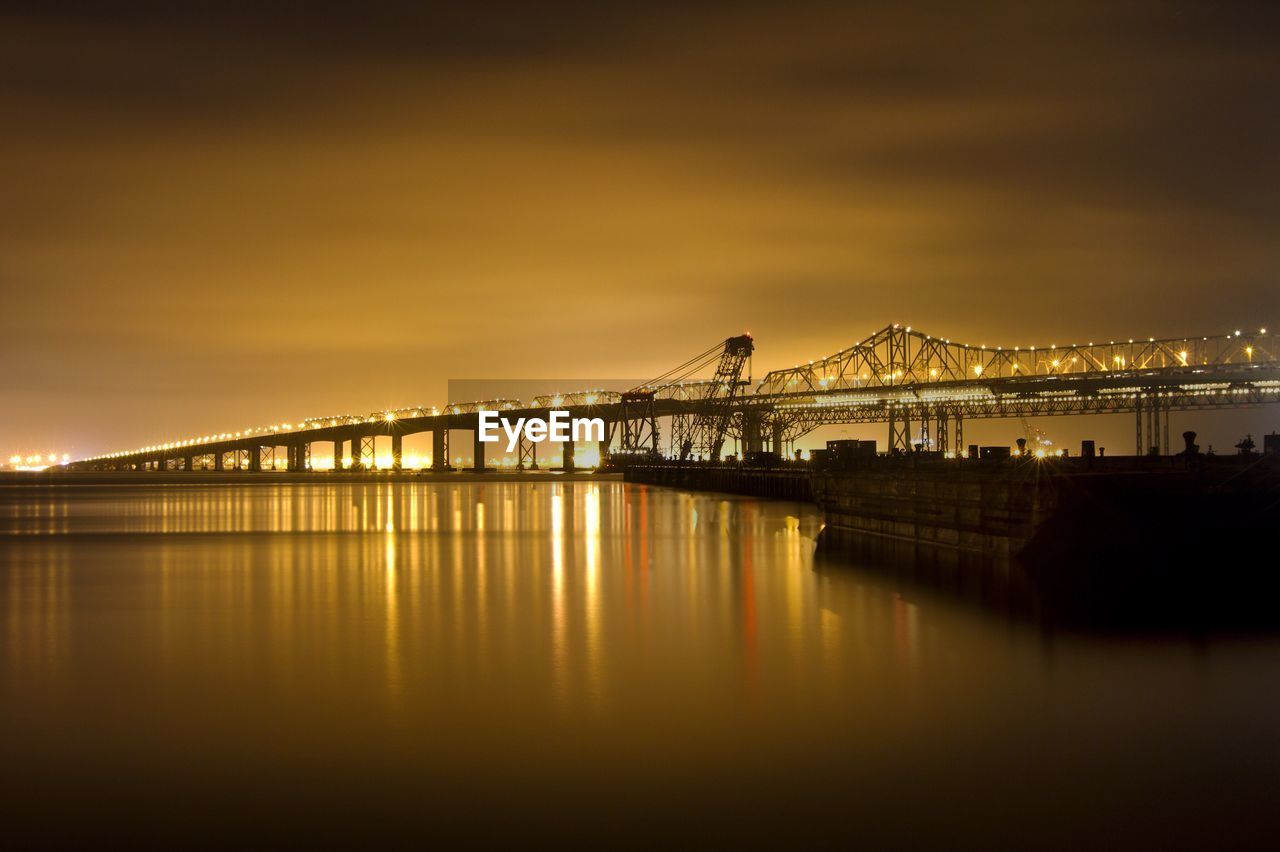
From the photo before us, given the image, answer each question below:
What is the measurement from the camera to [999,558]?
2402cm

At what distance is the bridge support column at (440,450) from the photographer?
497ft

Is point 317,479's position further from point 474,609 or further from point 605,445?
point 474,609

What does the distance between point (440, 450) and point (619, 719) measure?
474 feet

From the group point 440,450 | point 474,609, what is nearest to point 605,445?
point 440,450

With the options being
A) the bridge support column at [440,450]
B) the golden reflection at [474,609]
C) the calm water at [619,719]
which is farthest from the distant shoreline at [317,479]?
the calm water at [619,719]

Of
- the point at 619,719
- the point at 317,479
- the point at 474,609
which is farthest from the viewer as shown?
the point at 317,479

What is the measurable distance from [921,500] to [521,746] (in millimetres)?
20161

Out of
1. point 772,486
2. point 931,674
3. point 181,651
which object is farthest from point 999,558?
point 772,486

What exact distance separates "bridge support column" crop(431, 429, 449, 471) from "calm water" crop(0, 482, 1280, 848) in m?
130

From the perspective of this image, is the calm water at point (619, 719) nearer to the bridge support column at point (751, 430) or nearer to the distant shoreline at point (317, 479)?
the bridge support column at point (751, 430)

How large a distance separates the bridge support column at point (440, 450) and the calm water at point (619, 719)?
130m

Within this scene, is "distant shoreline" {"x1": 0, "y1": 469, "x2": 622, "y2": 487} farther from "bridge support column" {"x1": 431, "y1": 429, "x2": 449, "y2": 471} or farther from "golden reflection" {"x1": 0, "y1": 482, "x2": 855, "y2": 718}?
"golden reflection" {"x1": 0, "y1": 482, "x2": 855, "y2": 718}

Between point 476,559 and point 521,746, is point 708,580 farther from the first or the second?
point 521,746

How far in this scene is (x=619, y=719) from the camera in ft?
36.8
